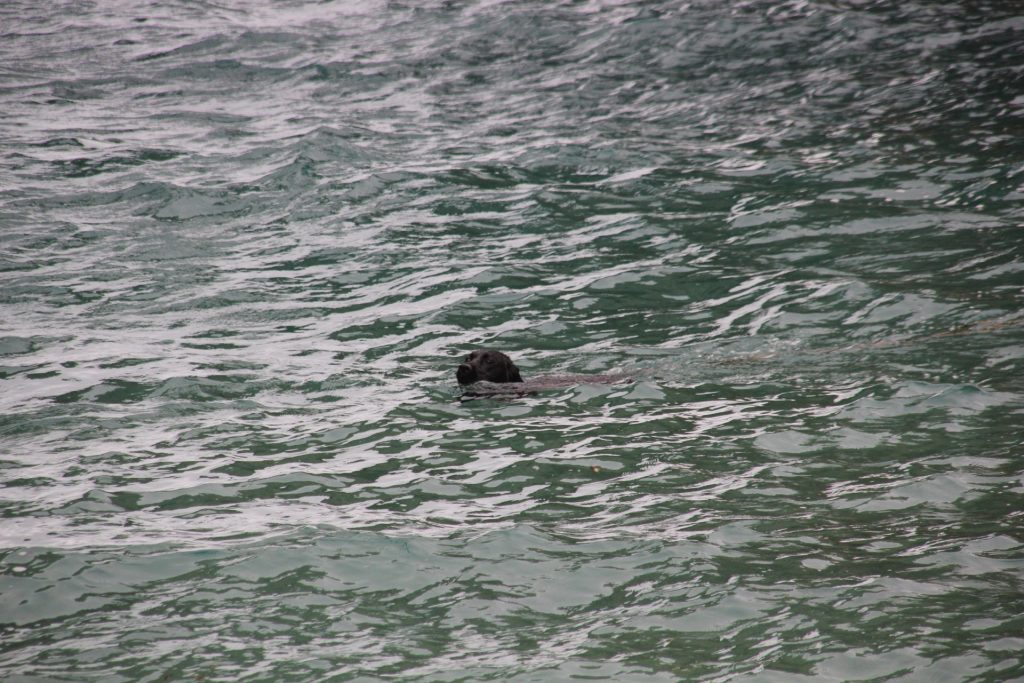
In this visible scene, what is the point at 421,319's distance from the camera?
1208cm

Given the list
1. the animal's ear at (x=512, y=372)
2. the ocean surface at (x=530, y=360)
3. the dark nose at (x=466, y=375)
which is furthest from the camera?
the animal's ear at (x=512, y=372)

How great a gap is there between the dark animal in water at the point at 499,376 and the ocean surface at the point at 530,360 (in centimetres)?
16

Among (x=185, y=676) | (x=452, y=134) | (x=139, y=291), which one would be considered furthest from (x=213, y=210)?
(x=185, y=676)

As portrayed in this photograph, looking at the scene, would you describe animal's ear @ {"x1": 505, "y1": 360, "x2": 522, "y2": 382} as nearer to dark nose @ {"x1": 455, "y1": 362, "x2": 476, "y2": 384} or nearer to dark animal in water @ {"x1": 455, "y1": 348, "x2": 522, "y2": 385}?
dark animal in water @ {"x1": 455, "y1": 348, "x2": 522, "y2": 385}

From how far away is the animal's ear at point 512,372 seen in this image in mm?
9648

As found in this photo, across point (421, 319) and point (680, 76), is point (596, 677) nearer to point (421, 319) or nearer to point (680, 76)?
point (421, 319)

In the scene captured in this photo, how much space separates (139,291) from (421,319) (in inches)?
151

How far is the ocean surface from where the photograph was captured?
5.73 m

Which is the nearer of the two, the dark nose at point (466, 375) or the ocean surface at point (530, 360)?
the ocean surface at point (530, 360)

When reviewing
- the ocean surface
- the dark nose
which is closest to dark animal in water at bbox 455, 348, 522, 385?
the dark nose

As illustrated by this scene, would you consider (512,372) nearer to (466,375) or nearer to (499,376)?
(499,376)

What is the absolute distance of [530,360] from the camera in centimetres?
1086

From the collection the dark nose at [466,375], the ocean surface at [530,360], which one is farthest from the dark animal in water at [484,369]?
the ocean surface at [530,360]

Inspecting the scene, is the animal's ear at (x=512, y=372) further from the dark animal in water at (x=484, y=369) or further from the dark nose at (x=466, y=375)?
the dark nose at (x=466, y=375)
